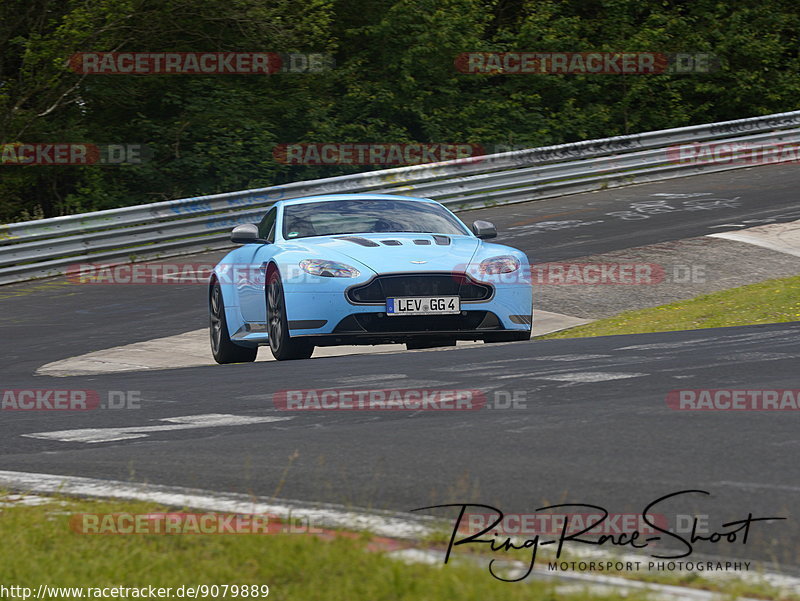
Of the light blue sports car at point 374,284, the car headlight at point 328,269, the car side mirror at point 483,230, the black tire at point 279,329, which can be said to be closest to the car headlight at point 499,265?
the light blue sports car at point 374,284

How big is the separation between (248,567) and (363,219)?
7.48 meters

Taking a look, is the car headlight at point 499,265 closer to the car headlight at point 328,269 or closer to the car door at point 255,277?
the car headlight at point 328,269

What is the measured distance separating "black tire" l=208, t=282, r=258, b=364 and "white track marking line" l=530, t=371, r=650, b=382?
4.03 meters

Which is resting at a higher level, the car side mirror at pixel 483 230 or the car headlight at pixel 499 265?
the car side mirror at pixel 483 230

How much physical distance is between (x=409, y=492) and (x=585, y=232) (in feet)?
50.4

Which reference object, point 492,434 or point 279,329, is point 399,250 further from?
point 492,434

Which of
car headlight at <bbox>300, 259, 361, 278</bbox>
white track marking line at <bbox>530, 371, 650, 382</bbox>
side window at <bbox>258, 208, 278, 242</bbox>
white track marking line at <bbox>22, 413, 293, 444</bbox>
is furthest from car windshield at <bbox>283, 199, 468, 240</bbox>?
white track marking line at <bbox>22, 413, 293, 444</bbox>

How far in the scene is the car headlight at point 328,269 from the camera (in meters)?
10.0

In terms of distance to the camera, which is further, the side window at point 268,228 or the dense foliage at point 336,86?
the dense foliage at point 336,86

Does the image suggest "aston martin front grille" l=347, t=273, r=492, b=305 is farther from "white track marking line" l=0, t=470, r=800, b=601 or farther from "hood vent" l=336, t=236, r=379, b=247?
"white track marking line" l=0, t=470, r=800, b=601

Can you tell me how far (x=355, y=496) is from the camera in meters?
5.09

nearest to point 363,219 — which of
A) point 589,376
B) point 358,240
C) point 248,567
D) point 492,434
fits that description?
point 358,240

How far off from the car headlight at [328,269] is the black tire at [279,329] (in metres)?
0.30

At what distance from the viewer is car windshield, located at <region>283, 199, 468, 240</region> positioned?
11164 millimetres
